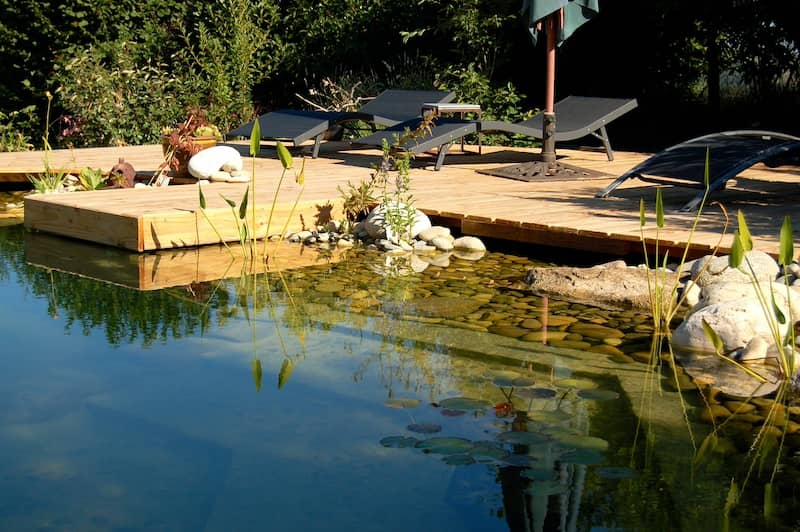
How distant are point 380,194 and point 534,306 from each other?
98.9 inches

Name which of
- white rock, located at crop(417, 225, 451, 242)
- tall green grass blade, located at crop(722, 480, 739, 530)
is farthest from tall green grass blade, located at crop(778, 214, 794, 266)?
white rock, located at crop(417, 225, 451, 242)

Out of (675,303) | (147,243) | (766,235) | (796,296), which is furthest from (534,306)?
(147,243)

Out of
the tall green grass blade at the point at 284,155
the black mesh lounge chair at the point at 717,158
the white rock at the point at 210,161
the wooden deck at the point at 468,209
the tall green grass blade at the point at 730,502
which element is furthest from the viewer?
the white rock at the point at 210,161

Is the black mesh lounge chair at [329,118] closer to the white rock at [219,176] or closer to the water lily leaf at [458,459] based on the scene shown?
the white rock at [219,176]

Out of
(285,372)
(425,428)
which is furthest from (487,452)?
(285,372)

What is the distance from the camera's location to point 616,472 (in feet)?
10.7

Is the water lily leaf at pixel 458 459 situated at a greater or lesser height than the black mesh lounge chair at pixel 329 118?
lesser

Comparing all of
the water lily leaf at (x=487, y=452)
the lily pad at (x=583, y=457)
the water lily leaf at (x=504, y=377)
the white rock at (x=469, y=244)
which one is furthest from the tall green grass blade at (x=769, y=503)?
the white rock at (x=469, y=244)

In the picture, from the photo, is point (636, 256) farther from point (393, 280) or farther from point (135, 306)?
point (135, 306)

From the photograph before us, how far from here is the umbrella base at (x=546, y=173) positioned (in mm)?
8883

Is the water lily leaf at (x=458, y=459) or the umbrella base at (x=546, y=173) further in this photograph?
the umbrella base at (x=546, y=173)

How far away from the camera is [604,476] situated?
3227 mm

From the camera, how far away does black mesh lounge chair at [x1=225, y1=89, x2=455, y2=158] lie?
949 centimetres

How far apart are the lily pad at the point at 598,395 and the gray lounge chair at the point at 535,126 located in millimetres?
4514
